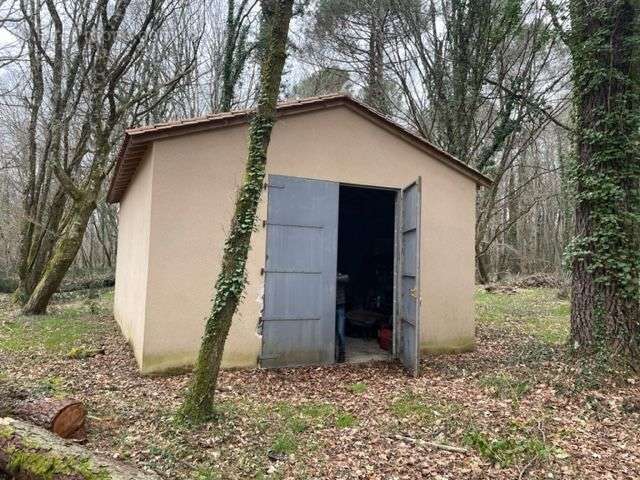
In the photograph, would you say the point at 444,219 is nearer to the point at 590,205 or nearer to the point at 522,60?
the point at 590,205

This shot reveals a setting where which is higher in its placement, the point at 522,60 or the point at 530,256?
the point at 522,60

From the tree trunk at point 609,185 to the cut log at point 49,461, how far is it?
5.04 metres

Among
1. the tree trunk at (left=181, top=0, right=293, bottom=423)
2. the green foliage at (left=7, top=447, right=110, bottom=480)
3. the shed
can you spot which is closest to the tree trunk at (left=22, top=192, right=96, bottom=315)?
the shed

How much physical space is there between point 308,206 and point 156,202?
2.11m

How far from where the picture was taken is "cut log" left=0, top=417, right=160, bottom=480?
2.69m

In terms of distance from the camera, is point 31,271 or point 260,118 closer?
point 260,118

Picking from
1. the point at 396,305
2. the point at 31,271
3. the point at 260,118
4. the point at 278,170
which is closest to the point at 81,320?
the point at 31,271

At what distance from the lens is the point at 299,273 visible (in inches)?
244

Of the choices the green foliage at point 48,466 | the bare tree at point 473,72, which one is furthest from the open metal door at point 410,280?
the bare tree at point 473,72

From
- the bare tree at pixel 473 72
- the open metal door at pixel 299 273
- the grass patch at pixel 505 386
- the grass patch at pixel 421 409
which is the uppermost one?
the bare tree at pixel 473 72

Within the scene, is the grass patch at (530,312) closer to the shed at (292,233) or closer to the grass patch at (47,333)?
the shed at (292,233)

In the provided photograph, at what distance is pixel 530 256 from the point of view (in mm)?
22109

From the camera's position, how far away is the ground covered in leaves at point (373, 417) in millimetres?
3336

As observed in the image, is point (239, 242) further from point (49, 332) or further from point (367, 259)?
point (367, 259)
